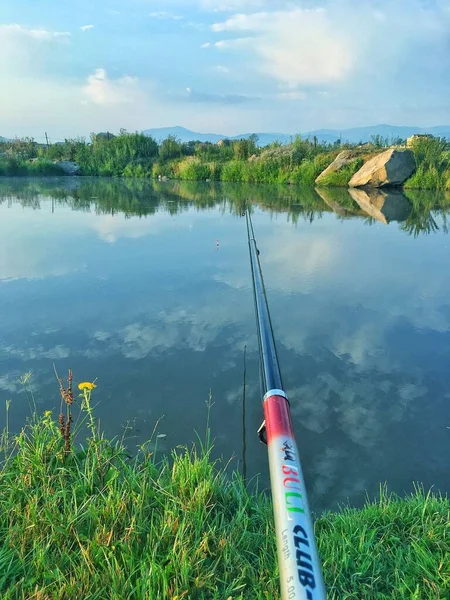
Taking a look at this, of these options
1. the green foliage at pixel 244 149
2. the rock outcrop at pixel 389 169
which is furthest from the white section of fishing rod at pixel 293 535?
the green foliage at pixel 244 149

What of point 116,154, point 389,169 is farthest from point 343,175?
point 116,154

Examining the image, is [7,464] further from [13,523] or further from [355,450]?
[355,450]

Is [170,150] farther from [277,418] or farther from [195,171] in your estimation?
[277,418]

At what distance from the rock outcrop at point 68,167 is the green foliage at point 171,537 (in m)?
24.6

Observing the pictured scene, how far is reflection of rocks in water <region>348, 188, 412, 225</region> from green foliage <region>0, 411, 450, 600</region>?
27.4 feet

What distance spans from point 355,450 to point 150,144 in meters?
26.2

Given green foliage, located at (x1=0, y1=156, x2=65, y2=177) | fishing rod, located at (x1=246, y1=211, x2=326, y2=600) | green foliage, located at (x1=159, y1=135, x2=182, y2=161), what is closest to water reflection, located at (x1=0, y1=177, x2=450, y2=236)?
green foliage, located at (x1=0, y1=156, x2=65, y2=177)

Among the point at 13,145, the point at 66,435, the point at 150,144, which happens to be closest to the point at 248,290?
the point at 66,435

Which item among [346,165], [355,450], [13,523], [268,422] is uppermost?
[346,165]

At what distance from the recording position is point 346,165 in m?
17.3

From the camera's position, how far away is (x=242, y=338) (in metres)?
3.39

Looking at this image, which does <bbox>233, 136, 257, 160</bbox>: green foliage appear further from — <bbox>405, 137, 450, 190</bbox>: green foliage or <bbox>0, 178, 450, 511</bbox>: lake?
<bbox>0, 178, 450, 511</bbox>: lake

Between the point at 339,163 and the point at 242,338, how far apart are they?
16022 millimetres

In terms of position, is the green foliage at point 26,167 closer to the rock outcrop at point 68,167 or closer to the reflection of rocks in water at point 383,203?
the rock outcrop at point 68,167
